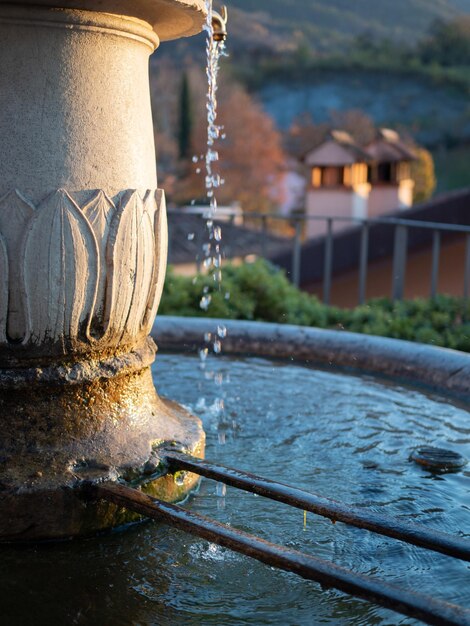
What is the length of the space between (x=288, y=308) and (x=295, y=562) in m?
4.63

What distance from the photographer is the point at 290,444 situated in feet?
9.69

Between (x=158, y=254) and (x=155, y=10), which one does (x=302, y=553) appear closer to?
(x=158, y=254)

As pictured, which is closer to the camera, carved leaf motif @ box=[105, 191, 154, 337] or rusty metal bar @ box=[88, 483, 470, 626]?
rusty metal bar @ box=[88, 483, 470, 626]

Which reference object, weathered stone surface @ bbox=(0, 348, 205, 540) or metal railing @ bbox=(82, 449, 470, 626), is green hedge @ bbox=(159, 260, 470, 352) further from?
metal railing @ bbox=(82, 449, 470, 626)

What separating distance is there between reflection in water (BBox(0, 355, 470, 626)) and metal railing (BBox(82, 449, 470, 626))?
0.43 feet

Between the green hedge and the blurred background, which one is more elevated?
the blurred background

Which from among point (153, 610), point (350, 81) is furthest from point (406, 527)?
point (350, 81)

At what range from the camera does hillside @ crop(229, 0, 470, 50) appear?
3152 inches

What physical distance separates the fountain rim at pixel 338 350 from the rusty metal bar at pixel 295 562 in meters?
1.87

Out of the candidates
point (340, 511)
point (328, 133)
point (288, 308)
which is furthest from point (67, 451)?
point (328, 133)

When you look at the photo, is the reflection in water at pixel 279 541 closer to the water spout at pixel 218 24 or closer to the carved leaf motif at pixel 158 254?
the carved leaf motif at pixel 158 254

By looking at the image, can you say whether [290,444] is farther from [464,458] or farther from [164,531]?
[164,531]

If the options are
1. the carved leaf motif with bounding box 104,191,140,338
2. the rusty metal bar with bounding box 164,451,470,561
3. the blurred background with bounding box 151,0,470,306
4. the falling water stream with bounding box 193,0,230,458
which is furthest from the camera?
the blurred background with bounding box 151,0,470,306

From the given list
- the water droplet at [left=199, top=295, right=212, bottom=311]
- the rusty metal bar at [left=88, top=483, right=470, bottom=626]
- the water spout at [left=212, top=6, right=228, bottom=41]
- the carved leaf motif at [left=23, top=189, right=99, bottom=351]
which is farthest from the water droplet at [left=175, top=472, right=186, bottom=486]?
the water droplet at [left=199, top=295, right=212, bottom=311]
